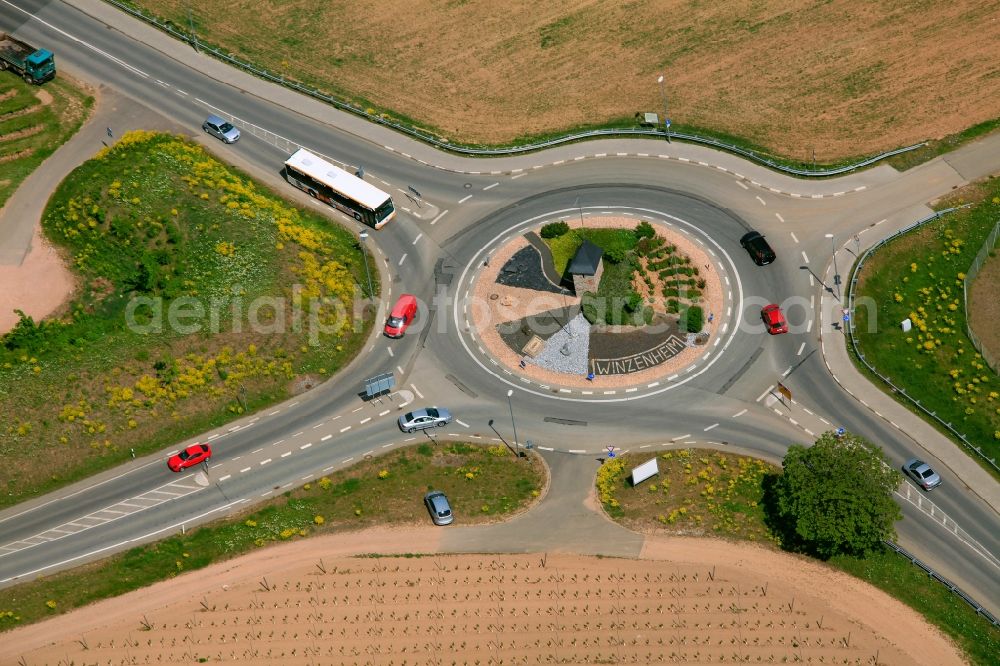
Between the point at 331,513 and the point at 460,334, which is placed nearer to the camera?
the point at 331,513

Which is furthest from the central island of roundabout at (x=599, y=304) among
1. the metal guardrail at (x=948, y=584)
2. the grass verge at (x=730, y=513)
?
the metal guardrail at (x=948, y=584)

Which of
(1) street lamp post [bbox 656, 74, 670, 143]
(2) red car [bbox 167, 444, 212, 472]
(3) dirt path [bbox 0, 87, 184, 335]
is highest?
(3) dirt path [bbox 0, 87, 184, 335]

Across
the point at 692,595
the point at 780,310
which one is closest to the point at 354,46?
the point at 780,310

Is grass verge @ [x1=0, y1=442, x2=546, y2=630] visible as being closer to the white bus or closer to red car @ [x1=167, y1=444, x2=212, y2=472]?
red car @ [x1=167, y1=444, x2=212, y2=472]

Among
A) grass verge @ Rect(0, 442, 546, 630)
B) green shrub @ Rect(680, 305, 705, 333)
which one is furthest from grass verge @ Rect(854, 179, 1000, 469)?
grass verge @ Rect(0, 442, 546, 630)

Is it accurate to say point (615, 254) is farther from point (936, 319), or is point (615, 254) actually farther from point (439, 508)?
point (439, 508)

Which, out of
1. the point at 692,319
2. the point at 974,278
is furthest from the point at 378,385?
the point at 974,278
